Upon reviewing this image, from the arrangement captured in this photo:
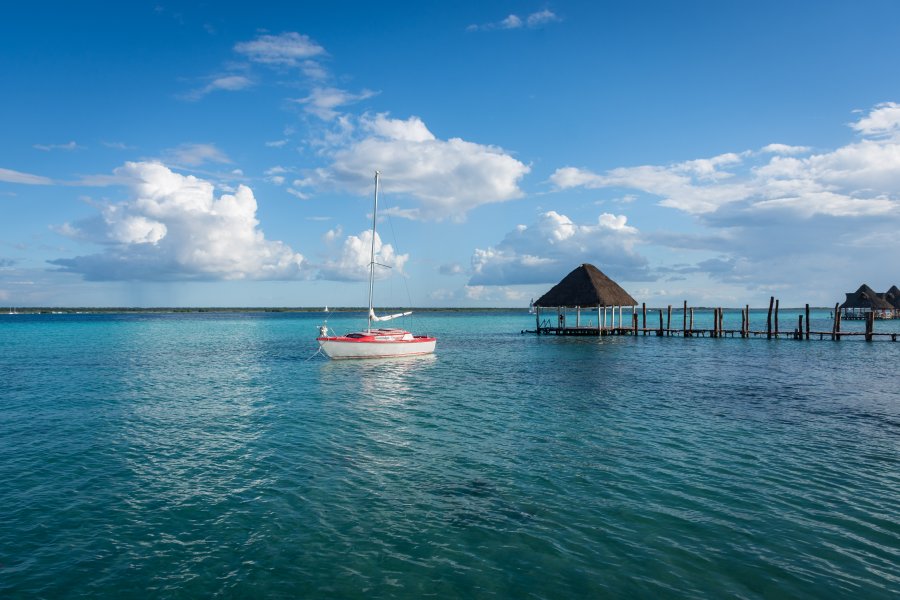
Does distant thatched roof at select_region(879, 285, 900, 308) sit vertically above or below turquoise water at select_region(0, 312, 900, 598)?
above

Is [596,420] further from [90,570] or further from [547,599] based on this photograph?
[90,570]

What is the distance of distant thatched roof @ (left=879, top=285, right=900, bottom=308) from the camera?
89.1 meters

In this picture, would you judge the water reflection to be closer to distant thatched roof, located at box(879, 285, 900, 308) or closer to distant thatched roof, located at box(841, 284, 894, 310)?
distant thatched roof, located at box(841, 284, 894, 310)

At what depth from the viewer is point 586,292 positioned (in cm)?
5509

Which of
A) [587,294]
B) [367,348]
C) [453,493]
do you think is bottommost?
[453,493]

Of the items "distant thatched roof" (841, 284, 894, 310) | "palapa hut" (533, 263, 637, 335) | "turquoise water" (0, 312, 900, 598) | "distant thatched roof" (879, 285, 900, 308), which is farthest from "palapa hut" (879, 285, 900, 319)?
"turquoise water" (0, 312, 900, 598)

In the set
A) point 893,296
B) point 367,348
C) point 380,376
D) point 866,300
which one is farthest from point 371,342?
point 893,296

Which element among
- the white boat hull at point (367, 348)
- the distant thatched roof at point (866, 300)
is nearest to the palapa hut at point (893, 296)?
the distant thatched roof at point (866, 300)

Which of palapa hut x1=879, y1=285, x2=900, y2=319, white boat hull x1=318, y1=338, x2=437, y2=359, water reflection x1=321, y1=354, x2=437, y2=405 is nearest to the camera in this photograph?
water reflection x1=321, y1=354, x2=437, y2=405

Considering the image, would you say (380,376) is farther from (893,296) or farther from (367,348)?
(893,296)

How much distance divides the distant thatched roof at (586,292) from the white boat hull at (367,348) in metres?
22.9

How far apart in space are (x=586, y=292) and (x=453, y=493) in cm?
4703

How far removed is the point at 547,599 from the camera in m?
6.77

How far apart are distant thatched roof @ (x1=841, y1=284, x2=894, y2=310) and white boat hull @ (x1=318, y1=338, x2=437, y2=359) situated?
80672 millimetres
